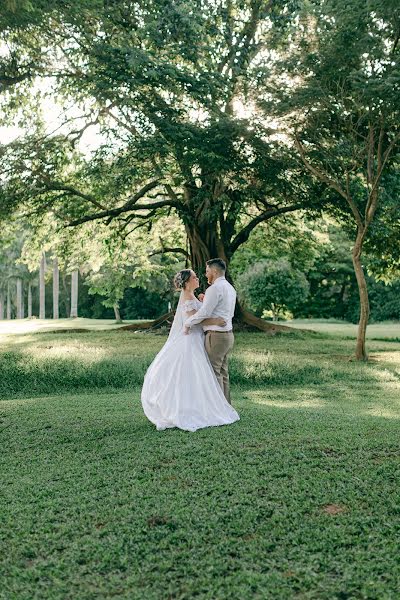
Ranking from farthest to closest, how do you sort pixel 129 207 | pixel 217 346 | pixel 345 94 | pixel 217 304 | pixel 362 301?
pixel 129 207 < pixel 362 301 < pixel 345 94 < pixel 217 346 < pixel 217 304

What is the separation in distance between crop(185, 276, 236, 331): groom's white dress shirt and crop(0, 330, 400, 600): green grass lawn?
148cm

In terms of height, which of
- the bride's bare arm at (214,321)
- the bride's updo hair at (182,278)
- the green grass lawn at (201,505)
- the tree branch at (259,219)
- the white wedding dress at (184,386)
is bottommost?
the green grass lawn at (201,505)

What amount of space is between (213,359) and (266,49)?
1309 centimetres

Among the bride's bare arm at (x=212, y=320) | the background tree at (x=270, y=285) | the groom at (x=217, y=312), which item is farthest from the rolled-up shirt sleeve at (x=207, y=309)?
the background tree at (x=270, y=285)

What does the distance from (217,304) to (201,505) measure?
3644 mm

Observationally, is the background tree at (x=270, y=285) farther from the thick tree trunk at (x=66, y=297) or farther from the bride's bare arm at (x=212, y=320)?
the thick tree trunk at (x=66, y=297)

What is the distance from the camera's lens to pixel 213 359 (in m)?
9.52

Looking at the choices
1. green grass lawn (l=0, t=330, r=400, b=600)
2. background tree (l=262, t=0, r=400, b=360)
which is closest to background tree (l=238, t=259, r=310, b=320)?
background tree (l=262, t=0, r=400, b=360)

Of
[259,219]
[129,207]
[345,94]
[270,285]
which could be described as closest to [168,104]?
[345,94]

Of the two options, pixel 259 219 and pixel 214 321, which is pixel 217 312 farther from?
pixel 259 219

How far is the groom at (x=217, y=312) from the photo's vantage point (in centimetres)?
918

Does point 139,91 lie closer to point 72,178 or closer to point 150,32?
point 150,32

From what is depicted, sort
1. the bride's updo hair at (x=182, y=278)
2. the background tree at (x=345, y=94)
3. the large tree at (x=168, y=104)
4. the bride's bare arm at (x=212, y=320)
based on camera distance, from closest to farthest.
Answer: the bride's updo hair at (x=182, y=278) < the bride's bare arm at (x=212, y=320) < the background tree at (x=345, y=94) < the large tree at (x=168, y=104)

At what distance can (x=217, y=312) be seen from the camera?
30.6ft
